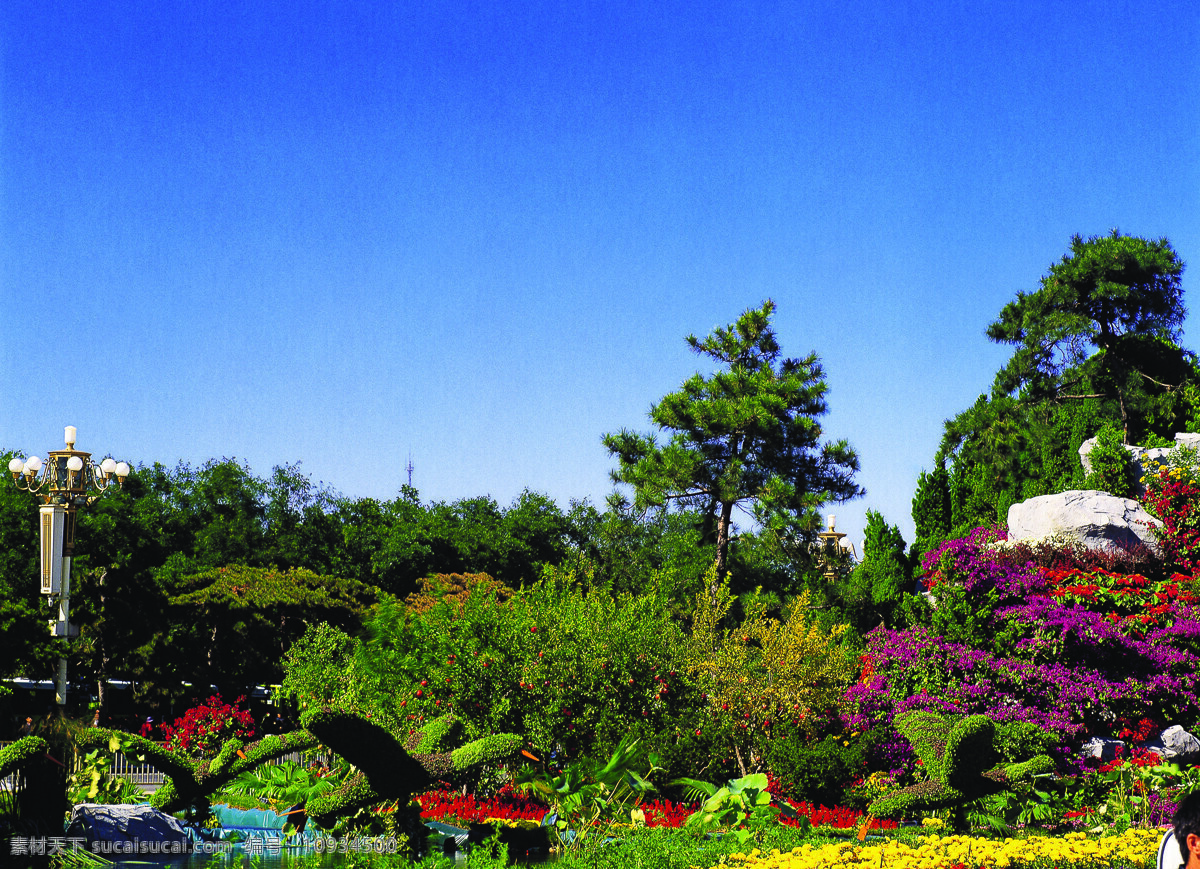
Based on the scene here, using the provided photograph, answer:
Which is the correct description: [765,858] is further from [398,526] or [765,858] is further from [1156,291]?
[398,526]

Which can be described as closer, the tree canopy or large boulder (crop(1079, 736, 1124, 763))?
large boulder (crop(1079, 736, 1124, 763))

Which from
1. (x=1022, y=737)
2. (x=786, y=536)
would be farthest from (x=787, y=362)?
(x=1022, y=737)

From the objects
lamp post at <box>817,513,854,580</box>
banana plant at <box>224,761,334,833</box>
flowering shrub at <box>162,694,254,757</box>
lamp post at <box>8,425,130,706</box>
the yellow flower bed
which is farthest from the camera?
lamp post at <box>817,513,854,580</box>

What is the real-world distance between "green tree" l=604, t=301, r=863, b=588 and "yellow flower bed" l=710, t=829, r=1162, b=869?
1369 centimetres

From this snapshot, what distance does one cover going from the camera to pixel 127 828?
8695 mm

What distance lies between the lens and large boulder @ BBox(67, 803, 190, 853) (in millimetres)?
8375

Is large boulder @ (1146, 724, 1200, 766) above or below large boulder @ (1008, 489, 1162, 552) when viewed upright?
below

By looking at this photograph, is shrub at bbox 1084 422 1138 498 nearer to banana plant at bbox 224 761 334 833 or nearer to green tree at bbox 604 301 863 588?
green tree at bbox 604 301 863 588

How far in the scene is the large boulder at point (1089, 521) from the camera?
672 inches

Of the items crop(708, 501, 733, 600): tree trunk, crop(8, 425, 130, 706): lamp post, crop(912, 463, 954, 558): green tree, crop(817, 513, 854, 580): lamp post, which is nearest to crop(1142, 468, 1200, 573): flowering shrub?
crop(912, 463, 954, 558): green tree

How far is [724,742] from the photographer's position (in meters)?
11.6

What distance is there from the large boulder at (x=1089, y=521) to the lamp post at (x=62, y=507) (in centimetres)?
1435

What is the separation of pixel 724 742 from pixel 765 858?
442 centimetres

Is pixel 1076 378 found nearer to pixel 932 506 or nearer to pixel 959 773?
pixel 932 506
